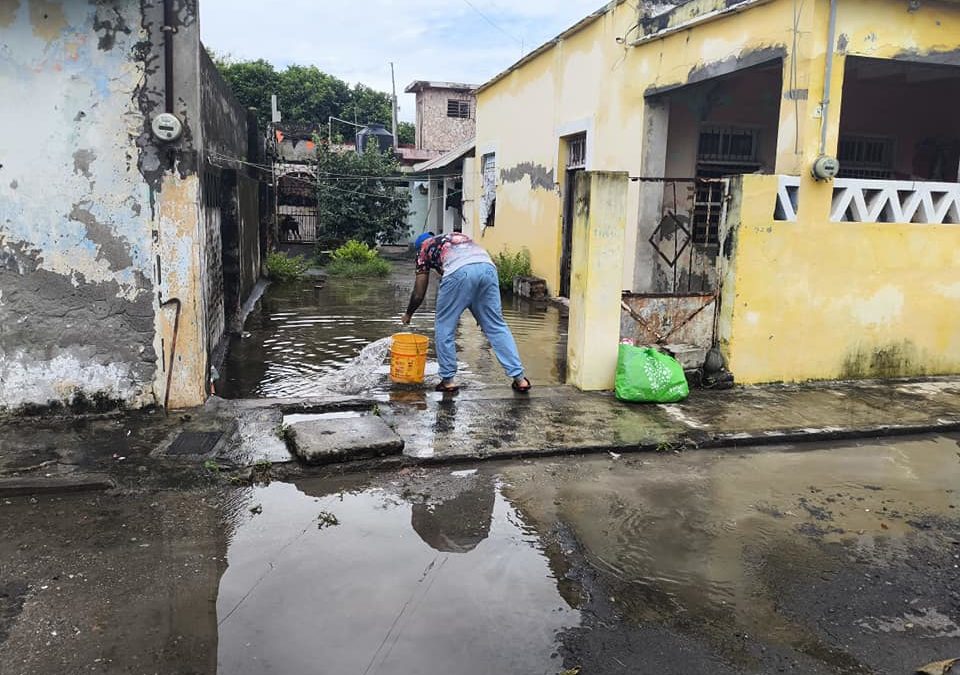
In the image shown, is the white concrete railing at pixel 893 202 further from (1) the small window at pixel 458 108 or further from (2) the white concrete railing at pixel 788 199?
(1) the small window at pixel 458 108

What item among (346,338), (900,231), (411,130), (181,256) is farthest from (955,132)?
(411,130)

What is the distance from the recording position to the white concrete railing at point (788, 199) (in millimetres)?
6902

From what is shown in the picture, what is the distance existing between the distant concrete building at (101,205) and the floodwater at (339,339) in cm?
118

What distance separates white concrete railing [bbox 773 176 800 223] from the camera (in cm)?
690

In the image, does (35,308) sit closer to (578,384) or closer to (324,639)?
(324,639)

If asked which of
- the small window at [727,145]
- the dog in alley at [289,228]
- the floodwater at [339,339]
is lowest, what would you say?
the floodwater at [339,339]

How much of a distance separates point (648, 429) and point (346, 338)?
15.2 ft

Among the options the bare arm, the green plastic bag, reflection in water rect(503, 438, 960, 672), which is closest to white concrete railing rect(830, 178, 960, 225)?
the green plastic bag

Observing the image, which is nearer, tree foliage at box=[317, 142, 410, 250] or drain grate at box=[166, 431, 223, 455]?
drain grate at box=[166, 431, 223, 455]

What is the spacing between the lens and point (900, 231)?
738cm

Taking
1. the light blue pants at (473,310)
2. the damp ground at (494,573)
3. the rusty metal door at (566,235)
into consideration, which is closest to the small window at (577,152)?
the rusty metal door at (566,235)

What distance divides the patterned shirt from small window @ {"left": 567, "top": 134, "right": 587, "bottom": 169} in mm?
5705

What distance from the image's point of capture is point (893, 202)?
24.1 feet

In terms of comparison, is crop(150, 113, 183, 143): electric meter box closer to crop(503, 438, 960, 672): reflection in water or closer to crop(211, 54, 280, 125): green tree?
crop(503, 438, 960, 672): reflection in water
